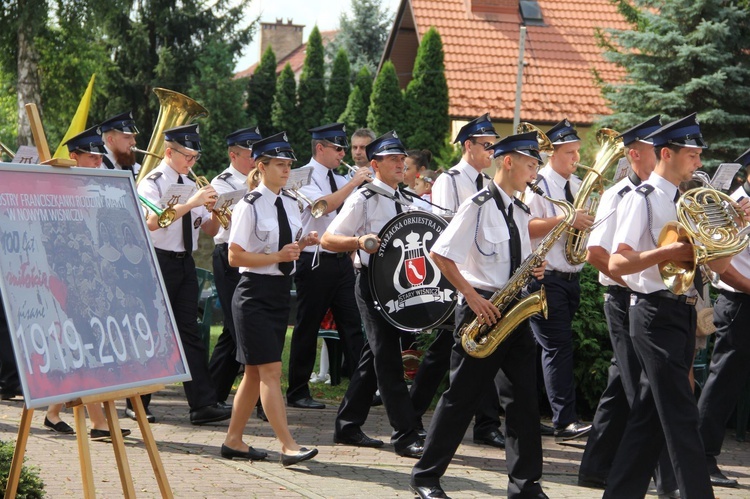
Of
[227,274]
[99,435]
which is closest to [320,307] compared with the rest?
[227,274]

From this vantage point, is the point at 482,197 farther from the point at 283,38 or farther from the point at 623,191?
the point at 283,38

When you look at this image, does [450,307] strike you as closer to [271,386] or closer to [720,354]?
[271,386]

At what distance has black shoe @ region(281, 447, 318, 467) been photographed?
7406mm

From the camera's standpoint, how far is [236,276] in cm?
945

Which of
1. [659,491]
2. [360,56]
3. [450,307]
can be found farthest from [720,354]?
[360,56]

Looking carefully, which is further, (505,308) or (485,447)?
(485,447)

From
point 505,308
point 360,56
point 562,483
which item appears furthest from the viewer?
point 360,56

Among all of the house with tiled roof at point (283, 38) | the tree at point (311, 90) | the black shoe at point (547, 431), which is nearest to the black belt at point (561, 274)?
the black shoe at point (547, 431)

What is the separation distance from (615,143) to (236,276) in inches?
127

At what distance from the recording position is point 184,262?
8883 millimetres

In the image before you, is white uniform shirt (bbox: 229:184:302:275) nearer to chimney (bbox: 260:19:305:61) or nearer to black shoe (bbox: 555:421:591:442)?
black shoe (bbox: 555:421:591:442)

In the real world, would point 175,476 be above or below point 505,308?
below

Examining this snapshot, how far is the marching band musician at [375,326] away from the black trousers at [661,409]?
78.0 inches

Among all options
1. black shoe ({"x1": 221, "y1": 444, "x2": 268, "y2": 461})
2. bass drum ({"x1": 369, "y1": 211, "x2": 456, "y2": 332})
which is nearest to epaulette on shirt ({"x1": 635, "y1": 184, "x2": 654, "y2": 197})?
bass drum ({"x1": 369, "y1": 211, "x2": 456, "y2": 332})
